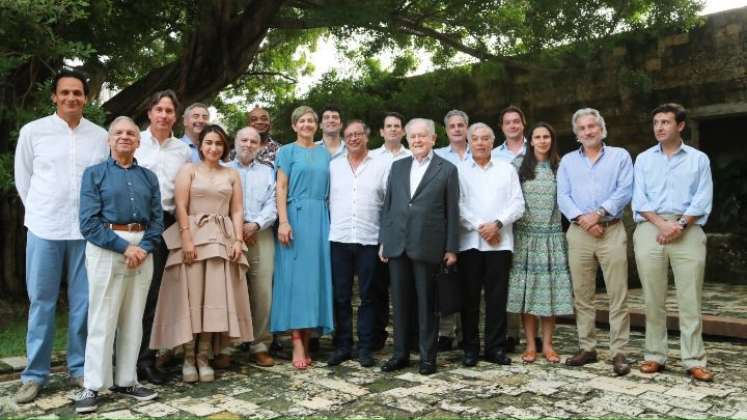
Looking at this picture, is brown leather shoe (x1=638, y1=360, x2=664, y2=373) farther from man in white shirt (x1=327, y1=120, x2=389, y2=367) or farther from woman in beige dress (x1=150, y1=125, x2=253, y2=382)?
woman in beige dress (x1=150, y1=125, x2=253, y2=382)

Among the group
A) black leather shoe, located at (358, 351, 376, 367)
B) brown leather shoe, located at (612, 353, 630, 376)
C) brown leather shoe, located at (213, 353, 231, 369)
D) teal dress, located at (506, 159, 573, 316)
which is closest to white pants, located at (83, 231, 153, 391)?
brown leather shoe, located at (213, 353, 231, 369)

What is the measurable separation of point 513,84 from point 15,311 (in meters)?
7.20

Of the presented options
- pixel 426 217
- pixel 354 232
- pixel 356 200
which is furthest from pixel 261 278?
pixel 426 217

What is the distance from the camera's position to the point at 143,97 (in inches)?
286

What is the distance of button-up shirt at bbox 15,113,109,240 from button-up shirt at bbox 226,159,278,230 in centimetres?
97

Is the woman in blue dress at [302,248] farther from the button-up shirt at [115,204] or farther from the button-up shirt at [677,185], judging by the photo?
the button-up shirt at [677,185]

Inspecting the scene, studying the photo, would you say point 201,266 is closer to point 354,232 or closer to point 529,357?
point 354,232

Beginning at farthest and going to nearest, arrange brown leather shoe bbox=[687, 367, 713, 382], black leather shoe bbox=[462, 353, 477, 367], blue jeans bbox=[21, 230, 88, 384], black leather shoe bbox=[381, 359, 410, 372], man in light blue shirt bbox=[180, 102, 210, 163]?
1. man in light blue shirt bbox=[180, 102, 210, 163]
2. black leather shoe bbox=[462, 353, 477, 367]
3. black leather shoe bbox=[381, 359, 410, 372]
4. brown leather shoe bbox=[687, 367, 713, 382]
5. blue jeans bbox=[21, 230, 88, 384]

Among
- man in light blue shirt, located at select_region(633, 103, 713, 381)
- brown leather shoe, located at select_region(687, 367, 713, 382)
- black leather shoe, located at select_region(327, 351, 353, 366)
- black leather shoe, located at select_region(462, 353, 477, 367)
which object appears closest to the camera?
brown leather shoe, located at select_region(687, 367, 713, 382)

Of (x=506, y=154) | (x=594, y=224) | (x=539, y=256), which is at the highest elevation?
(x=506, y=154)

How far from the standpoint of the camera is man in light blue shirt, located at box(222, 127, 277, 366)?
4.52 m

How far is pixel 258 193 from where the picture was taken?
4.53m

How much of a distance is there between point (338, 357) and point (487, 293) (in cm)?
106

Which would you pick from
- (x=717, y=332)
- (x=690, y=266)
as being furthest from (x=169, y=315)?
(x=717, y=332)
